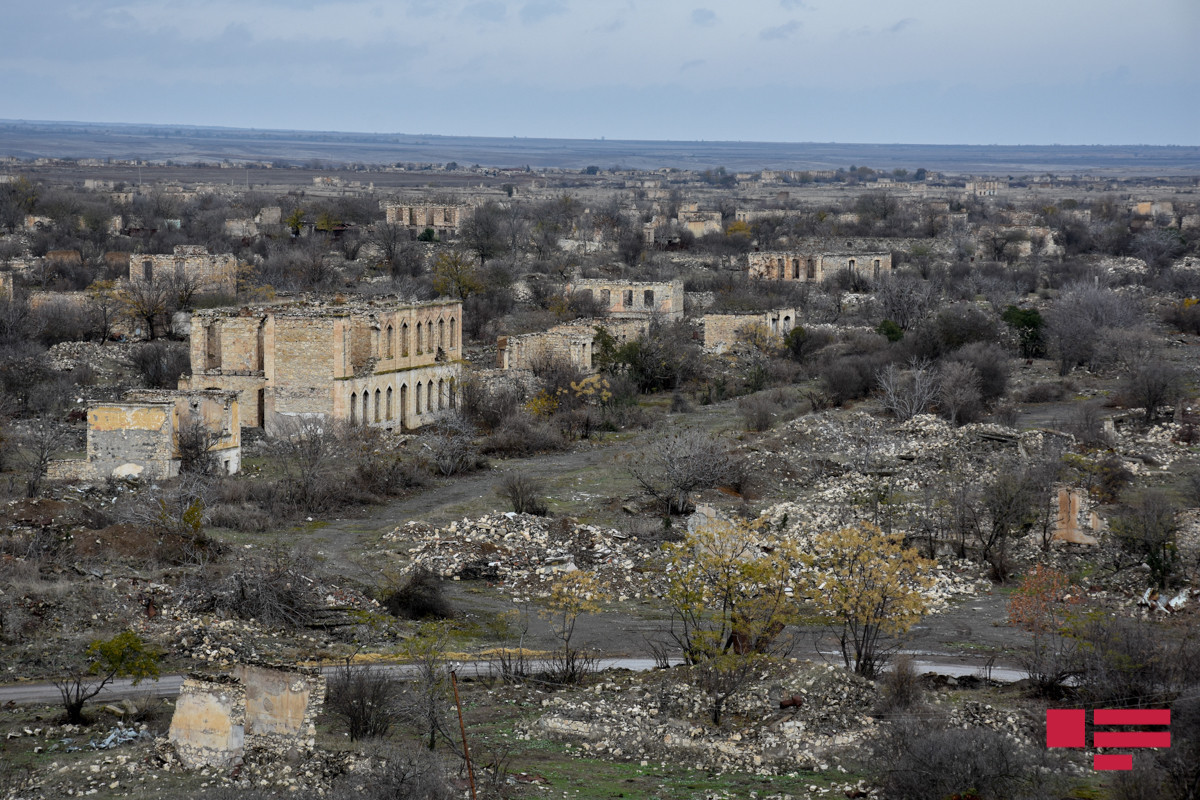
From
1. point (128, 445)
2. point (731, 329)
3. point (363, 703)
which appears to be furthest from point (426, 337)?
point (363, 703)

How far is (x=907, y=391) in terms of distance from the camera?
3856 centimetres

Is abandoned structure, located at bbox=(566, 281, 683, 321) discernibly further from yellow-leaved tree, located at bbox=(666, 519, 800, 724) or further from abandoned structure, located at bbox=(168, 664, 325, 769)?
abandoned structure, located at bbox=(168, 664, 325, 769)

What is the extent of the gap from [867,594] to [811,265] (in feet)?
159

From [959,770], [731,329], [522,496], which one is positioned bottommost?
[522,496]

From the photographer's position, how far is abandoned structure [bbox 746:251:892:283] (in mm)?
66625

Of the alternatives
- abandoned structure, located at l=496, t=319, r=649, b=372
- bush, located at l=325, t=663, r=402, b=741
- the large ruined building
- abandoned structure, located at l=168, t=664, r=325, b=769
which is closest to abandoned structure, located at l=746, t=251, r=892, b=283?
abandoned structure, located at l=496, t=319, r=649, b=372

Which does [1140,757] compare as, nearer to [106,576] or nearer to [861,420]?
[106,576]

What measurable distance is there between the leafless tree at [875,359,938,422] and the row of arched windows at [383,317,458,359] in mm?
12377

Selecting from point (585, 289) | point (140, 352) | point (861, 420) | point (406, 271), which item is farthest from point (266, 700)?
point (406, 271)

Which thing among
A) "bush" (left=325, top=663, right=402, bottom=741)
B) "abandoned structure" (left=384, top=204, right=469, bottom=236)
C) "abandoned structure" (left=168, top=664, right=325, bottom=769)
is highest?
"abandoned structure" (left=384, top=204, right=469, bottom=236)

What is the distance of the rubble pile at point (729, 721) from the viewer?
16.6 meters

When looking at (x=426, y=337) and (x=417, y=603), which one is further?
(x=426, y=337)

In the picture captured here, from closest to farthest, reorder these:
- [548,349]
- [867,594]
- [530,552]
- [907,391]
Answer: [867,594] < [530,552] < [907,391] < [548,349]

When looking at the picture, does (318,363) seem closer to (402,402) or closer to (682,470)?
(402,402)
